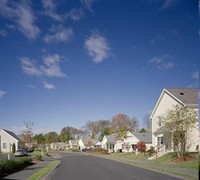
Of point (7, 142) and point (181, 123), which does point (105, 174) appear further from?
point (7, 142)

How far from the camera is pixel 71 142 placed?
139m

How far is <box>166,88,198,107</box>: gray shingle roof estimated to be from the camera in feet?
132

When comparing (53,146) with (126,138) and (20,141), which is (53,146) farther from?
(126,138)

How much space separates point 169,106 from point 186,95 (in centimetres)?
254

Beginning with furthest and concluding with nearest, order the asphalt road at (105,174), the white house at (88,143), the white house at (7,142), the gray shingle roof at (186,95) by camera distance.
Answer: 1. the white house at (88,143)
2. the white house at (7,142)
3. the gray shingle roof at (186,95)
4. the asphalt road at (105,174)

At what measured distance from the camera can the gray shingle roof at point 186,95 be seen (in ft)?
132

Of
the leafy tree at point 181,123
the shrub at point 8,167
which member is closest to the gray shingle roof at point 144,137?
the leafy tree at point 181,123

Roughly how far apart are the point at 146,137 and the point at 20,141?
30486mm

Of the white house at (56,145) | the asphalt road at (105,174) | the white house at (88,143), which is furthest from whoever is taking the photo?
the white house at (56,145)

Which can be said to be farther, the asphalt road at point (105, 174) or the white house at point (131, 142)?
the white house at point (131, 142)

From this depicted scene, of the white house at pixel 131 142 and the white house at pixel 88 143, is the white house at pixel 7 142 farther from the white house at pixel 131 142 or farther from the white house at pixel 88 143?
the white house at pixel 88 143

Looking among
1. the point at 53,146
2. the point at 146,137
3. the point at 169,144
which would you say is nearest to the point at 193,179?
the point at 169,144

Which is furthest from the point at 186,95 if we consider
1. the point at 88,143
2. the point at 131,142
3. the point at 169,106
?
the point at 88,143

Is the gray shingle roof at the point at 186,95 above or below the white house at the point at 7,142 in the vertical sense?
above
